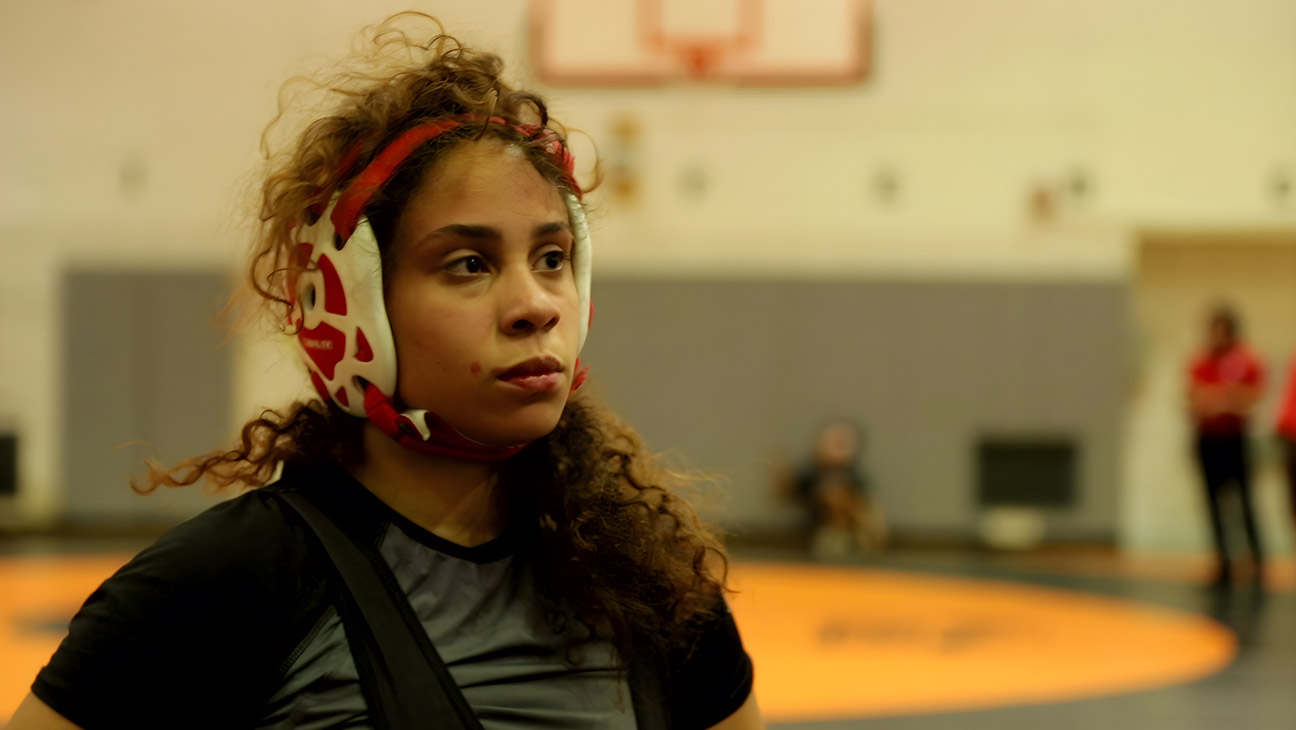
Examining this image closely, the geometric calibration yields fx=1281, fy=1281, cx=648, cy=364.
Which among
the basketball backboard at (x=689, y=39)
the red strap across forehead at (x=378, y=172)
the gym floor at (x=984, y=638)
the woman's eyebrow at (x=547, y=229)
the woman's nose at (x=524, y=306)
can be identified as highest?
the basketball backboard at (x=689, y=39)

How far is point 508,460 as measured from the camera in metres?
1.40

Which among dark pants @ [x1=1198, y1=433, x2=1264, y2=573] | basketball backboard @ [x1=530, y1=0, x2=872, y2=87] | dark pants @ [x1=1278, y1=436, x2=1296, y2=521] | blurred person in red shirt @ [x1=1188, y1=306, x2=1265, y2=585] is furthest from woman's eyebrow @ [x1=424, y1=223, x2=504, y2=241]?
basketball backboard @ [x1=530, y1=0, x2=872, y2=87]

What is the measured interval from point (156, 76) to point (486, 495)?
421 inches

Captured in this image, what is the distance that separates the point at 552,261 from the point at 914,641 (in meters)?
5.11

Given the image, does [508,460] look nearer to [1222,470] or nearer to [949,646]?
[949,646]

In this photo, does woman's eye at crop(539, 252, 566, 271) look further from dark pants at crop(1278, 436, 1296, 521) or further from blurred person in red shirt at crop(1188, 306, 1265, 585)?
blurred person in red shirt at crop(1188, 306, 1265, 585)

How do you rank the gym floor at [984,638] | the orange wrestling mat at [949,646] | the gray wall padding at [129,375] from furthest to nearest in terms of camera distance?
the gray wall padding at [129,375] → the orange wrestling mat at [949,646] → the gym floor at [984,638]

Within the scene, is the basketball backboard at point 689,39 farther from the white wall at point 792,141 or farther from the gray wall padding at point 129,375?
the gray wall padding at point 129,375

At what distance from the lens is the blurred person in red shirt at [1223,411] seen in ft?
25.4

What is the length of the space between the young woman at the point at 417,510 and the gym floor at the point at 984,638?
3105 mm

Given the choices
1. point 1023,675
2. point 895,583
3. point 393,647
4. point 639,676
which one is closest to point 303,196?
point 393,647

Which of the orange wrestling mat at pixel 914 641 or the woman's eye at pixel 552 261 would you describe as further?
the orange wrestling mat at pixel 914 641

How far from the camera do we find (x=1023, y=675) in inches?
208

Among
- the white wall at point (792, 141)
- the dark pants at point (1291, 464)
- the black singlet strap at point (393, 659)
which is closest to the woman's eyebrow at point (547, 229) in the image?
the black singlet strap at point (393, 659)
